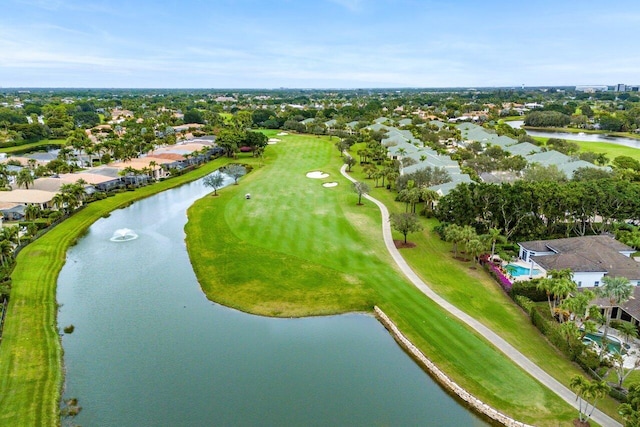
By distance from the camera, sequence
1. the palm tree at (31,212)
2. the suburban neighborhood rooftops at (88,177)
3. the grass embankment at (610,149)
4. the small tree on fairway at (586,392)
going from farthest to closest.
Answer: the grass embankment at (610,149) < the suburban neighborhood rooftops at (88,177) < the palm tree at (31,212) < the small tree on fairway at (586,392)

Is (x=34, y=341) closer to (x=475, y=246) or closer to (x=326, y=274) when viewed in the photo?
(x=326, y=274)

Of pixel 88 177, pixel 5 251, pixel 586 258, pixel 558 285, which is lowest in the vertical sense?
pixel 5 251

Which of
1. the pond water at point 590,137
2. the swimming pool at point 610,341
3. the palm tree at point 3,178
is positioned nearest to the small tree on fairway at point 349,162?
the palm tree at point 3,178

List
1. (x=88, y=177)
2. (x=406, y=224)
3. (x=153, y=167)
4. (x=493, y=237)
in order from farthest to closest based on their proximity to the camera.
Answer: (x=153, y=167)
(x=88, y=177)
(x=406, y=224)
(x=493, y=237)

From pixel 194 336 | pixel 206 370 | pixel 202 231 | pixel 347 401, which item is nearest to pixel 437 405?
pixel 347 401

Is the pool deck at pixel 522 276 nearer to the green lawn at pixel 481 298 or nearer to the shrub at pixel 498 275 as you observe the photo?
the shrub at pixel 498 275

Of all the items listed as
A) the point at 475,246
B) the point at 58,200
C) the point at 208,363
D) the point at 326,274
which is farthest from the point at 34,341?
the point at 475,246
